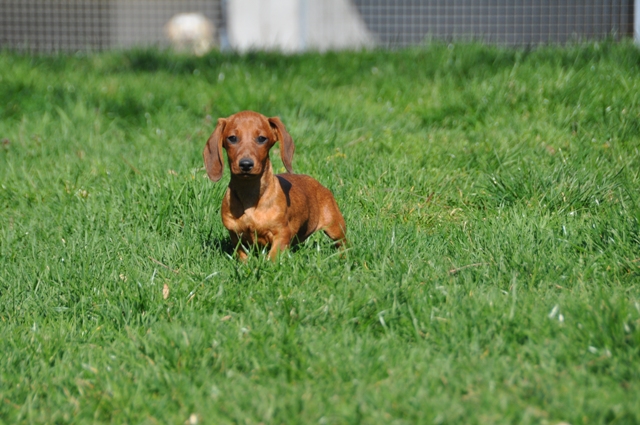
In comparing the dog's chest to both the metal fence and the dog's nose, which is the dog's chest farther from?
the metal fence

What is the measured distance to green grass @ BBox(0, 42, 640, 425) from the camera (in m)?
2.65

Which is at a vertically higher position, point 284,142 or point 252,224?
point 284,142

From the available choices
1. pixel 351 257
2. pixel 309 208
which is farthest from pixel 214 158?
pixel 351 257

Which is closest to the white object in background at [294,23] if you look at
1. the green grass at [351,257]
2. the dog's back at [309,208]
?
the green grass at [351,257]

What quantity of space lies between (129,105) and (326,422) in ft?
16.9

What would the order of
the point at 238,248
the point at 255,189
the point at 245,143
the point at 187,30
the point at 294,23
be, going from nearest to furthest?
1. the point at 245,143
2. the point at 255,189
3. the point at 238,248
4. the point at 294,23
5. the point at 187,30

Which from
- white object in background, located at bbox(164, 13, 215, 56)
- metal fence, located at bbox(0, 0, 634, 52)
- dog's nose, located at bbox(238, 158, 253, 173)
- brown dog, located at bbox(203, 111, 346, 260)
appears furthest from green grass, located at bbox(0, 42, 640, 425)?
white object in background, located at bbox(164, 13, 215, 56)

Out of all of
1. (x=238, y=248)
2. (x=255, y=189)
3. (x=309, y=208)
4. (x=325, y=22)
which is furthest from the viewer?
(x=325, y=22)

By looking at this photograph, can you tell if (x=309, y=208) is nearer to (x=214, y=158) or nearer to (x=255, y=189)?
(x=255, y=189)

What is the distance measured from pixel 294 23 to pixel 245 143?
265 inches

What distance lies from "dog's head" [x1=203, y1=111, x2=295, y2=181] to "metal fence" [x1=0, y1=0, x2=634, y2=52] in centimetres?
490

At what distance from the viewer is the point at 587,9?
9.47 metres

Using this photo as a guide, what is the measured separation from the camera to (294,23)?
10164 millimetres

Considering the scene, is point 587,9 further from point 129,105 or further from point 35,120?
point 35,120
